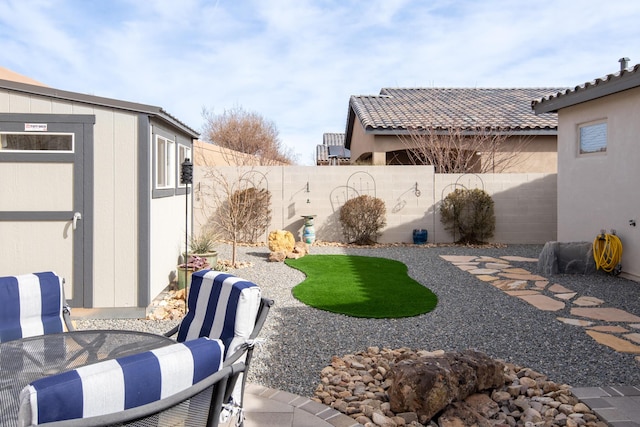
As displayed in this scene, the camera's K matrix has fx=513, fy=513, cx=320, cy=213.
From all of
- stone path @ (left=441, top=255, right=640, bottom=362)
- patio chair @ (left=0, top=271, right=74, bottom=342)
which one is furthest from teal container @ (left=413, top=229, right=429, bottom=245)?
patio chair @ (left=0, top=271, right=74, bottom=342)

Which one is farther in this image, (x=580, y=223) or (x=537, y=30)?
(x=537, y=30)

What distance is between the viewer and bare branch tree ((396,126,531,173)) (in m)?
15.1

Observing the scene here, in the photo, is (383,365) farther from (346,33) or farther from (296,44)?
(296,44)

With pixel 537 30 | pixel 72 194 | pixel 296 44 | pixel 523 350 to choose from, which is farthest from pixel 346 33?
pixel 523 350

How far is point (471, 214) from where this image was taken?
1300cm

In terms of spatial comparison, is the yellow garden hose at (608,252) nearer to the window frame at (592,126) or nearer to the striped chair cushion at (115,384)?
the window frame at (592,126)

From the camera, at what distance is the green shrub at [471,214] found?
42.5 ft

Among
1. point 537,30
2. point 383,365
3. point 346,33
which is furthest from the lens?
point 346,33

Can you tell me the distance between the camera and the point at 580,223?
9.61m

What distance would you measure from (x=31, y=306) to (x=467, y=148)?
44.7 feet

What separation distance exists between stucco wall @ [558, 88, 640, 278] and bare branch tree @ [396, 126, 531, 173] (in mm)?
4855

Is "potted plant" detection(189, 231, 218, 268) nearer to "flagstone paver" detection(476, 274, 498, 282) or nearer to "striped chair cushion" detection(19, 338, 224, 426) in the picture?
"flagstone paver" detection(476, 274, 498, 282)

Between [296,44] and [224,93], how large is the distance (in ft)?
51.4

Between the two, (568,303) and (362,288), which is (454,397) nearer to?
(568,303)
